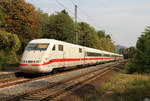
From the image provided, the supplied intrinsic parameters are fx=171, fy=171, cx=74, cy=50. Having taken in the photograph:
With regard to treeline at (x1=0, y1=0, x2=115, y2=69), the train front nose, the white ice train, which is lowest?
the train front nose

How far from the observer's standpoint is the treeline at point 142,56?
54.5 feet

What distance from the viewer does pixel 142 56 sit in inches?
677

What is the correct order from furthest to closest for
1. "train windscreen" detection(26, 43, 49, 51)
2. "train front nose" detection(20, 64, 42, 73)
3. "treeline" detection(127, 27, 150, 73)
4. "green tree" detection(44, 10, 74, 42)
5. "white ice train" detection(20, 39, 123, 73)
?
1. "green tree" detection(44, 10, 74, 42)
2. "treeline" detection(127, 27, 150, 73)
3. "train windscreen" detection(26, 43, 49, 51)
4. "white ice train" detection(20, 39, 123, 73)
5. "train front nose" detection(20, 64, 42, 73)

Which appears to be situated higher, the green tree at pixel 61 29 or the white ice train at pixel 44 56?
the green tree at pixel 61 29

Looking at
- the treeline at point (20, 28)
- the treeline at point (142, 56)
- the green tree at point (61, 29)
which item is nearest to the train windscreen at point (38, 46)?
the treeline at point (20, 28)

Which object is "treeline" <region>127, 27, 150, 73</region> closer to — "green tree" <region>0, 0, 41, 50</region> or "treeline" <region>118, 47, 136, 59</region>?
"treeline" <region>118, 47, 136, 59</region>

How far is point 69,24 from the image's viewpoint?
4206 centimetres

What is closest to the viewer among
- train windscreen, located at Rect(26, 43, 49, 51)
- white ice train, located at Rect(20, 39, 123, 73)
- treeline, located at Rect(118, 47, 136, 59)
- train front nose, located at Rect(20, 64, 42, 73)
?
train front nose, located at Rect(20, 64, 42, 73)

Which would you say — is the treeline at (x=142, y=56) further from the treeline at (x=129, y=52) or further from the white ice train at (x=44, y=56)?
the white ice train at (x=44, y=56)

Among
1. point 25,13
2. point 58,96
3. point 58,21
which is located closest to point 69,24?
point 58,21

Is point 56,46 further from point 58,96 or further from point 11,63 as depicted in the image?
point 11,63

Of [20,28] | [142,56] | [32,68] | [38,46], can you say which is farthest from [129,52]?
[32,68]

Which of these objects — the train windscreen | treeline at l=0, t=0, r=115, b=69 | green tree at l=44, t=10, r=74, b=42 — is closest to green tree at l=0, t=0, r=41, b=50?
treeline at l=0, t=0, r=115, b=69

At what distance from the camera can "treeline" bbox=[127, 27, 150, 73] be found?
16.6 m
